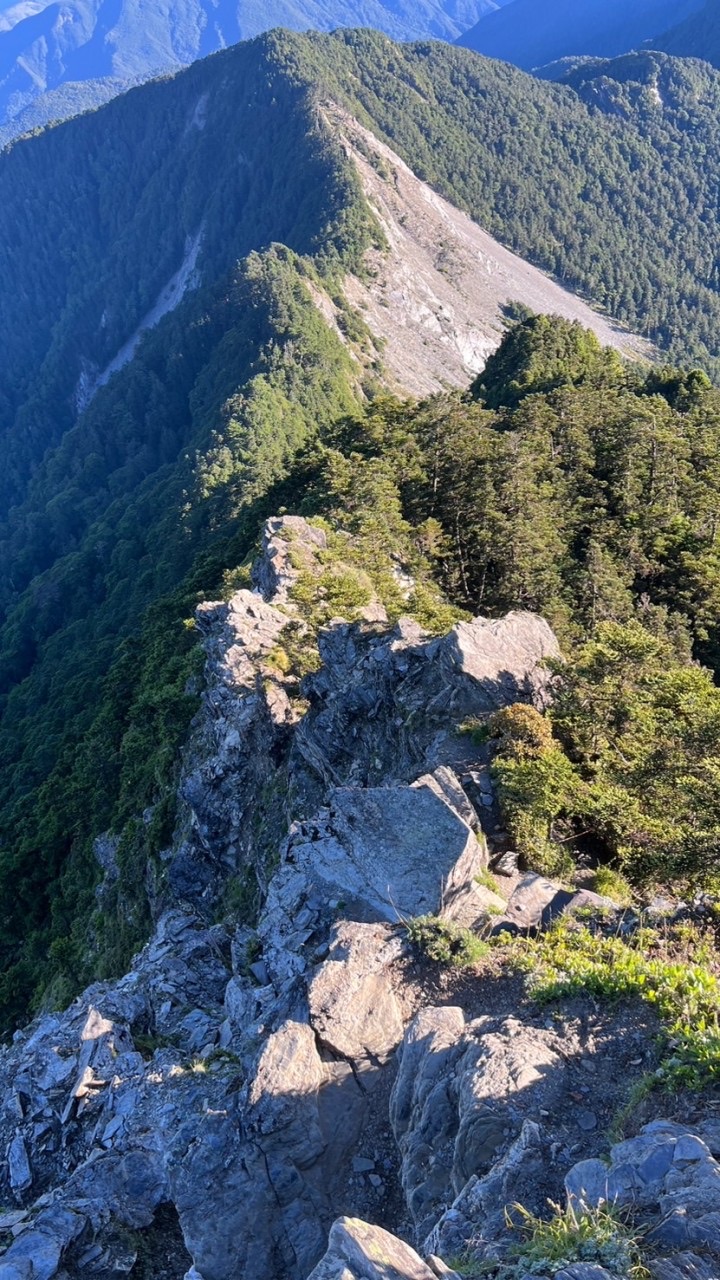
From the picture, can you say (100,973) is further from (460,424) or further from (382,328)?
(382,328)

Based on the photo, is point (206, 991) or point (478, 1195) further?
point (206, 991)

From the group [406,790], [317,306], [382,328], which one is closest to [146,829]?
[406,790]

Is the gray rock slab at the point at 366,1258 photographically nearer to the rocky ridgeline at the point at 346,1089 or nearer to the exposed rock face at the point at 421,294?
the rocky ridgeline at the point at 346,1089

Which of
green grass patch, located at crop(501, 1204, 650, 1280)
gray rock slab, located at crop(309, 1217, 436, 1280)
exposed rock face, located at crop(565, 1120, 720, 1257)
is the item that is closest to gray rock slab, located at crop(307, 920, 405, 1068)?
gray rock slab, located at crop(309, 1217, 436, 1280)

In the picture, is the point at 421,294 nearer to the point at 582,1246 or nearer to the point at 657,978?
the point at 657,978

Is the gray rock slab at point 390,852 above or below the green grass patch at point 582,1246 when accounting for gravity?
below

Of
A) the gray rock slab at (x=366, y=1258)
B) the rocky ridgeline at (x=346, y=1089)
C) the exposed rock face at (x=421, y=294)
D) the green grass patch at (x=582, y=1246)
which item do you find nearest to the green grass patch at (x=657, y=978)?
the rocky ridgeline at (x=346, y=1089)

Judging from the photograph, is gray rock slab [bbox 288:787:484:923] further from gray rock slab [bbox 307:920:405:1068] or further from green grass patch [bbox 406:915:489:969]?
gray rock slab [bbox 307:920:405:1068]

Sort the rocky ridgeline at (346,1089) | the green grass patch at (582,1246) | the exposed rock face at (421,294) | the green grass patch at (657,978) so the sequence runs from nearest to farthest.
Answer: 1. the green grass patch at (582,1246)
2. the rocky ridgeline at (346,1089)
3. the green grass patch at (657,978)
4. the exposed rock face at (421,294)
